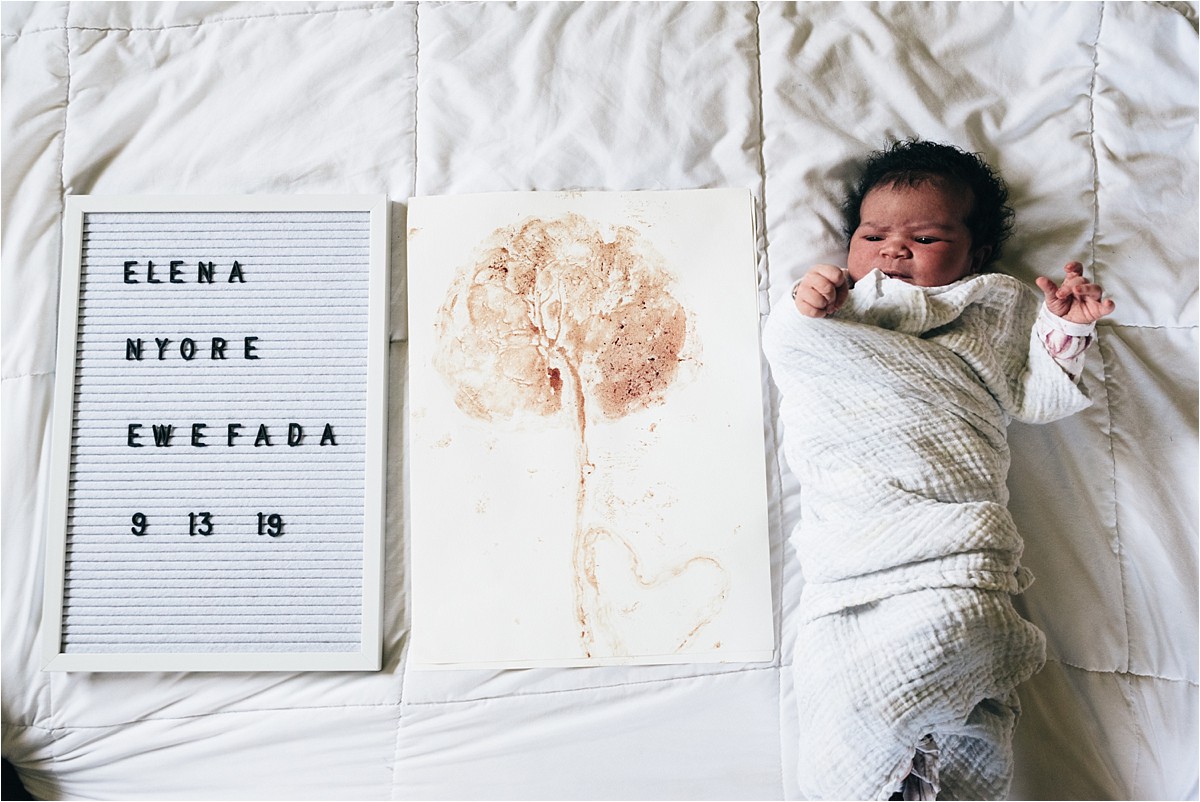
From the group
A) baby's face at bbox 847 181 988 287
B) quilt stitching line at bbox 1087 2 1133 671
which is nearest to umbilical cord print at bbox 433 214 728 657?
baby's face at bbox 847 181 988 287

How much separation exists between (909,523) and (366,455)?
0.54 meters

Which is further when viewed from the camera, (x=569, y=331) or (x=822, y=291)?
(x=569, y=331)

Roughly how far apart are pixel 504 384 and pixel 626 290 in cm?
16

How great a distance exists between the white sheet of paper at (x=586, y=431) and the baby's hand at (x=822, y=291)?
4.7 inches

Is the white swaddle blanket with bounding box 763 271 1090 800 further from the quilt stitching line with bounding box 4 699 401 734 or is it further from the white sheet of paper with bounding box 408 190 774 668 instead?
the quilt stitching line with bounding box 4 699 401 734

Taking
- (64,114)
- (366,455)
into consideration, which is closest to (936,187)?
(366,455)

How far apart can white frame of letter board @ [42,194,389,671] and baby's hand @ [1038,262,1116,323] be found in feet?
2.13

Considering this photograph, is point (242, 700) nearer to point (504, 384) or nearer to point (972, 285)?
point (504, 384)

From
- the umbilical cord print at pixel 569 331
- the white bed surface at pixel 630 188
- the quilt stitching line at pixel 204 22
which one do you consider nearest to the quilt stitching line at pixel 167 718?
the white bed surface at pixel 630 188

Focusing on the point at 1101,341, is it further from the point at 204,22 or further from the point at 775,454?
the point at 204,22

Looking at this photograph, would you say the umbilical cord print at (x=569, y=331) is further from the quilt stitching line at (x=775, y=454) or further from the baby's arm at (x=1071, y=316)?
the baby's arm at (x=1071, y=316)

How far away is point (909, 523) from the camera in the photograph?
30.0 inches

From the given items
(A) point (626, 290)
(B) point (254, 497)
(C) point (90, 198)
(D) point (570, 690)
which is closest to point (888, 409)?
(A) point (626, 290)

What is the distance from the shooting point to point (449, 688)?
878 millimetres
